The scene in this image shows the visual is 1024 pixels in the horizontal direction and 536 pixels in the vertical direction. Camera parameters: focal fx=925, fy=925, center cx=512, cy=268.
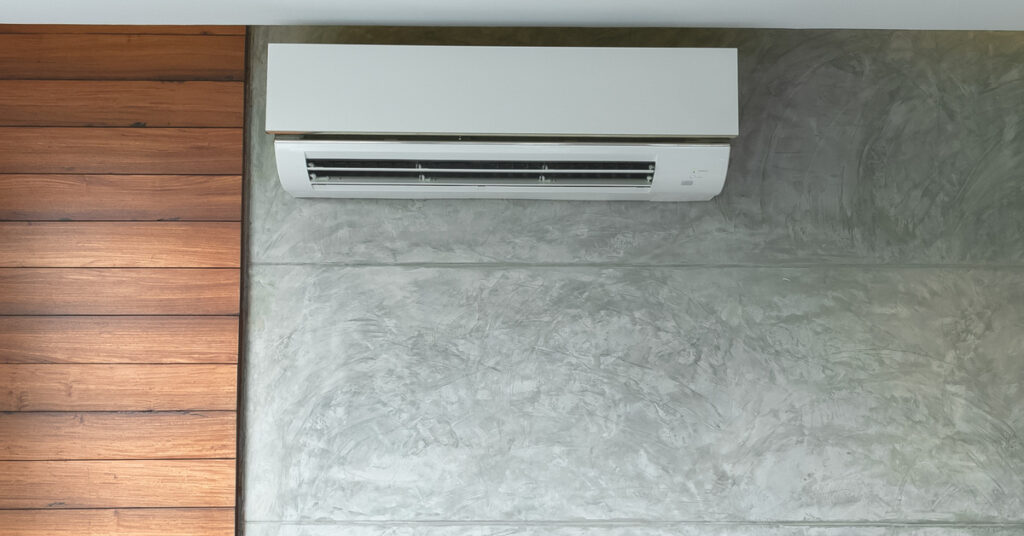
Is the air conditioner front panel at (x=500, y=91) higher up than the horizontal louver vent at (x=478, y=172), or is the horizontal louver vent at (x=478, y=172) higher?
the air conditioner front panel at (x=500, y=91)

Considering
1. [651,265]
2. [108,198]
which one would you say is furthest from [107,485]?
[651,265]

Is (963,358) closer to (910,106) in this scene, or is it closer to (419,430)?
(910,106)

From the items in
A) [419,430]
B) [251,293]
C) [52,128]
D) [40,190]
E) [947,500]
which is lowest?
[947,500]

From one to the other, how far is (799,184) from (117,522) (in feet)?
7.49

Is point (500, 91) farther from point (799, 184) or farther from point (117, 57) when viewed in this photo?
point (117, 57)

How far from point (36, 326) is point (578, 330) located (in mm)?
1623

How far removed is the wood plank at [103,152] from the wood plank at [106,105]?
0.09 ft

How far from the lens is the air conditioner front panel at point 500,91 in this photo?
2.50m

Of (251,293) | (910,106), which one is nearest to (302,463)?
(251,293)

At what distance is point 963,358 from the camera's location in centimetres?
283

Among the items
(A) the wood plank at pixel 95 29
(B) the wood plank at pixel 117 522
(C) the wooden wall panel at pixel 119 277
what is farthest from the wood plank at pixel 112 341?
(A) the wood plank at pixel 95 29

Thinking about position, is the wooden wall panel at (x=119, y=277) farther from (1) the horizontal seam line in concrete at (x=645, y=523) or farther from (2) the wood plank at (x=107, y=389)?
(1) the horizontal seam line in concrete at (x=645, y=523)

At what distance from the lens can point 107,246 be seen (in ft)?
9.12

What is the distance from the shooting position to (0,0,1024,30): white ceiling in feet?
8.23
